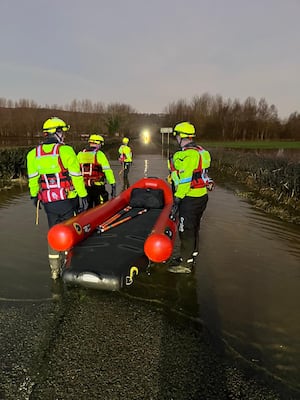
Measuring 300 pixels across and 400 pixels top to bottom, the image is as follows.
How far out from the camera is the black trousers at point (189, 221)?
457 centimetres

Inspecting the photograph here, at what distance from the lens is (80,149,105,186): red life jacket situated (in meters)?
6.07

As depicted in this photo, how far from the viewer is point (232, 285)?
434cm

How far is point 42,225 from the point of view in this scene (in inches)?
271

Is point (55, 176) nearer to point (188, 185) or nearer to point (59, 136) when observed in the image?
point (59, 136)

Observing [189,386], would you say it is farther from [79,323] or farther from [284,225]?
[284,225]

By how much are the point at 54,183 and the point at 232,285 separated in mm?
2838

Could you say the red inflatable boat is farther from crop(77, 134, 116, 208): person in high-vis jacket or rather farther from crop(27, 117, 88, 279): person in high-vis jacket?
crop(77, 134, 116, 208): person in high-vis jacket

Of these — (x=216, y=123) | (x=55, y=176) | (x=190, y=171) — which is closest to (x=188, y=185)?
(x=190, y=171)

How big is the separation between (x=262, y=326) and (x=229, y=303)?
20.7 inches

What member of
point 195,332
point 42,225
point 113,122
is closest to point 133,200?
point 42,225

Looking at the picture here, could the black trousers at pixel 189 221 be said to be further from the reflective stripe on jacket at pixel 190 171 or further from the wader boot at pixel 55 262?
the wader boot at pixel 55 262

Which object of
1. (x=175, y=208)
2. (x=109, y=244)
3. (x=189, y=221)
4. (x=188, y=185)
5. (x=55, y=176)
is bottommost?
(x=109, y=244)

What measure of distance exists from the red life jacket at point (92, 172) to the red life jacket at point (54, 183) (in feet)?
6.10

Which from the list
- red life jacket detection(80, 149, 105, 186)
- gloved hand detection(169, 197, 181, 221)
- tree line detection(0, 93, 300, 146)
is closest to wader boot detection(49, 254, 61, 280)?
gloved hand detection(169, 197, 181, 221)
